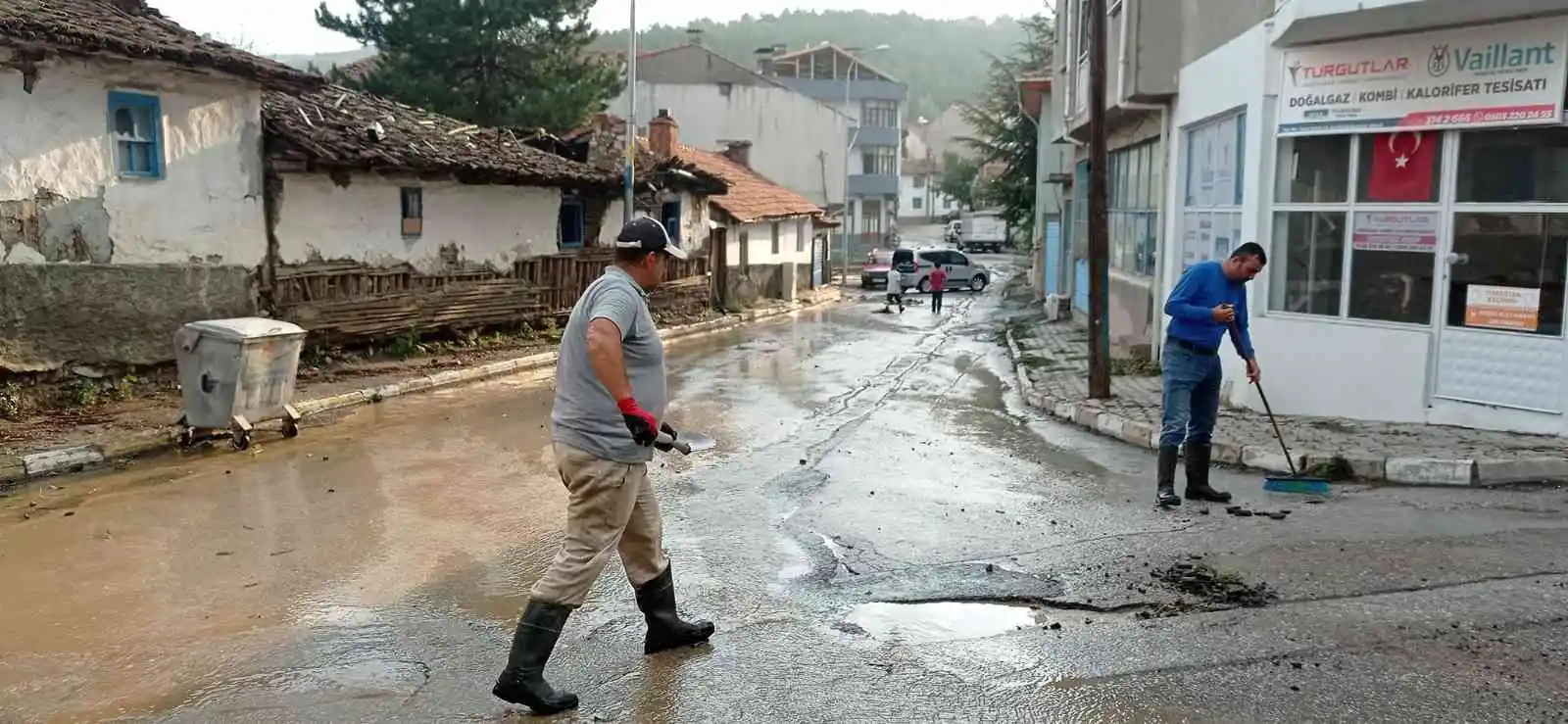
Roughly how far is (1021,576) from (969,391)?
8.77m

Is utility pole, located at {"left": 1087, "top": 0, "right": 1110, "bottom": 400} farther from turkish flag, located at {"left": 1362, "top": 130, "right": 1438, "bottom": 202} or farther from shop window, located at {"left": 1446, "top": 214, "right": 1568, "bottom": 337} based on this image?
shop window, located at {"left": 1446, "top": 214, "right": 1568, "bottom": 337}

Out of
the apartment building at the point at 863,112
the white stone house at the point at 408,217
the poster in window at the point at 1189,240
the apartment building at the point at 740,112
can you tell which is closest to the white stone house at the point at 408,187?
the white stone house at the point at 408,217

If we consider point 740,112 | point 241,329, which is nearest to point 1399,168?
point 241,329

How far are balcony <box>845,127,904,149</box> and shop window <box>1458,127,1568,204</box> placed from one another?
58.5m

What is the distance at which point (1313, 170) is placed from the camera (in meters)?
11.0

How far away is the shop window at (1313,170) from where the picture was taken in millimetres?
10758

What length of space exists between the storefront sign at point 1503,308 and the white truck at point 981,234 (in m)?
61.2

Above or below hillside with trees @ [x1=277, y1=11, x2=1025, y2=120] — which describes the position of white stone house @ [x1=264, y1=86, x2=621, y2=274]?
below

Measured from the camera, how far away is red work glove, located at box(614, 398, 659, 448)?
4.40 metres

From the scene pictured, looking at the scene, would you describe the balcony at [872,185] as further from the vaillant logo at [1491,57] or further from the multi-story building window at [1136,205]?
the vaillant logo at [1491,57]

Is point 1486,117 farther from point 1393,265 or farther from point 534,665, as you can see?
point 534,665

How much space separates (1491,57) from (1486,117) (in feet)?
1.63

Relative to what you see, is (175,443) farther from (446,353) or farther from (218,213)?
(446,353)

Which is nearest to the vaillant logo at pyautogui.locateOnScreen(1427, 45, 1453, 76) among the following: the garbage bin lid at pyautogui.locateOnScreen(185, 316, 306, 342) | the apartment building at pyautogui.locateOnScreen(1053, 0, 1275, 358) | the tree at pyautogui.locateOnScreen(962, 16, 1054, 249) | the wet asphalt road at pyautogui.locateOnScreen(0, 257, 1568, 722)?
the apartment building at pyautogui.locateOnScreen(1053, 0, 1275, 358)
